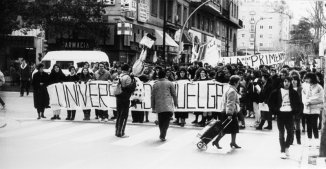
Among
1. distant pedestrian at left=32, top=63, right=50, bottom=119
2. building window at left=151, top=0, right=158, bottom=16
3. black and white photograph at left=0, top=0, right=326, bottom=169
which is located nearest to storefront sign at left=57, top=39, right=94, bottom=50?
black and white photograph at left=0, top=0, right=326, bottom=169

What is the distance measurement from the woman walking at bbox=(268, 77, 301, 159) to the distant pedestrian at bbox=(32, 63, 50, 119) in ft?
26.3

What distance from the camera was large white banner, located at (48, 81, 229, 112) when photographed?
16.2 meters

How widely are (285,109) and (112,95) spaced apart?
733cm

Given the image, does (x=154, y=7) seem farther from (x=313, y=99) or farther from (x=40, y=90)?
(x=313, y=99)

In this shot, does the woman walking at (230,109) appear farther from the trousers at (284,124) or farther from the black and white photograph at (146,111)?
the trousers at (284,124)

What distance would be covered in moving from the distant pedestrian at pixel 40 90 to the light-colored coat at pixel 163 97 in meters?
4.92

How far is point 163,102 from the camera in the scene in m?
12.6

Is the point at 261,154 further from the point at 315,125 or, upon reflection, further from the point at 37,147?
the point at 37,147

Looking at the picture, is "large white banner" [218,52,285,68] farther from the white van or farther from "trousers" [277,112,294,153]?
"trousers" [277,112,294,153]

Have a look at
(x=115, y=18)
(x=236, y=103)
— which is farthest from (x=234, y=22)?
(x=236, y=103)

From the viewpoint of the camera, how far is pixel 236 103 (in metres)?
11.6

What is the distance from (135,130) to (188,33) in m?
34.5

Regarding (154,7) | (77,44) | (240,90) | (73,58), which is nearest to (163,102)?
(240,90)

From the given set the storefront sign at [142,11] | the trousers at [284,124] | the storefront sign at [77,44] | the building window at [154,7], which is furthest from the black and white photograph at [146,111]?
the building window at [154,7]
